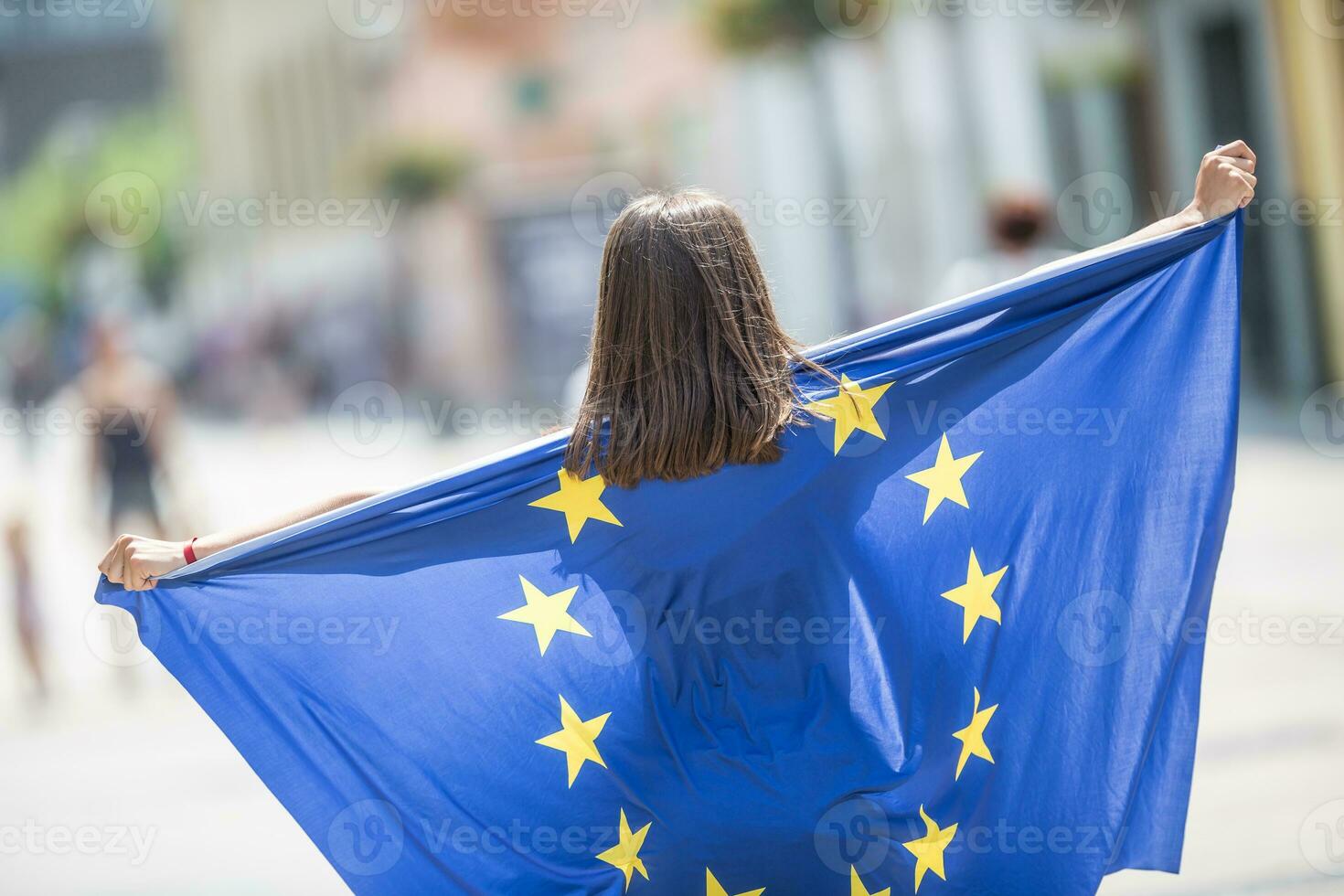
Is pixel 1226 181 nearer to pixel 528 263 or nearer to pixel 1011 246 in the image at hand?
pixel 1011 246

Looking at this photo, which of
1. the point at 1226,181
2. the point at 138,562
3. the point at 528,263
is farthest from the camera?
the point at 528,263

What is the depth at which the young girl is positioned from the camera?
8.51 ft

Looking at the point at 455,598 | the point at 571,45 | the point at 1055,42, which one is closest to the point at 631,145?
the point at 571,45

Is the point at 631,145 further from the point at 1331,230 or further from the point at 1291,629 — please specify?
the point at 1291,629

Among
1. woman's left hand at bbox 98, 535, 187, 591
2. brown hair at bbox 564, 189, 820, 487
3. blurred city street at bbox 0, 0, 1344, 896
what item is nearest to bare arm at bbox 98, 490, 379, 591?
woman's left hand at bbox 98, 535, 187, 591

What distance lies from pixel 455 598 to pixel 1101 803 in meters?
1.48

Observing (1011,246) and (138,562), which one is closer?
(138,562)

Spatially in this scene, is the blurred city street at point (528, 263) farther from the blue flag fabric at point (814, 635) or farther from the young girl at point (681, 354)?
the young girl at point (681, 354)

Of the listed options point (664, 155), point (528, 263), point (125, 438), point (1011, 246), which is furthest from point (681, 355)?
point (528, 263)

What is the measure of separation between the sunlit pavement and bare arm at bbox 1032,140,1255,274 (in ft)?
5.10

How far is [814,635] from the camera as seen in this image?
2.72 meters

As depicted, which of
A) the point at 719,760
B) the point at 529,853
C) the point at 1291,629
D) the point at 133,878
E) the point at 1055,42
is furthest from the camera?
the point at 1055,42

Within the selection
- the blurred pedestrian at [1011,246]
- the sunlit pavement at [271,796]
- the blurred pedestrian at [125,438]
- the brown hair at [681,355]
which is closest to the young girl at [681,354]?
the brown hair at [681,355]

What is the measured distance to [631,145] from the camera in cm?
2681
